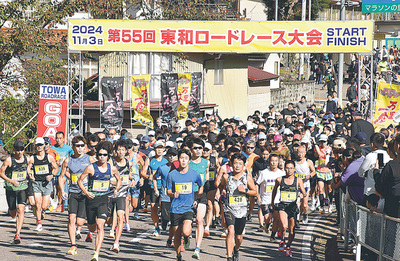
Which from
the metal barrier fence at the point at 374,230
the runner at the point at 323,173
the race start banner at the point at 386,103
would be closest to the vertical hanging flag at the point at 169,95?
the race start banner at the point at 386,103

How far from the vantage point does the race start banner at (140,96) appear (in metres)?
22.4

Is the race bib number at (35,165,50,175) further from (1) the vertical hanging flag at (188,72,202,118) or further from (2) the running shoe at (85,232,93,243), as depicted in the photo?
(1) the vertical hanging flag at (188,72,202,118)

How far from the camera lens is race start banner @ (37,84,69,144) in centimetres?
1948

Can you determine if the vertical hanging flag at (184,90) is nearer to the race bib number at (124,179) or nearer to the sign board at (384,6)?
the race bib number at (124,179)

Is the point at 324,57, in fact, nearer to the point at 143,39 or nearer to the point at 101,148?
the point at 143,39

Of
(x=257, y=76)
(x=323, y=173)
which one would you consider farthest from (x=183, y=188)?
(x=257, y=76)

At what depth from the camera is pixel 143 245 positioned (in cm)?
1282

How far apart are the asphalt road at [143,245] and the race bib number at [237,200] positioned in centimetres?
110

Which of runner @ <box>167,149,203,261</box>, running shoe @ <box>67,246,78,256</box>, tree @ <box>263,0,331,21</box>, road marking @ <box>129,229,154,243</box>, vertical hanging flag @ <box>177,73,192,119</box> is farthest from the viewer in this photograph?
tree @ <box>263,0,331,21</box>

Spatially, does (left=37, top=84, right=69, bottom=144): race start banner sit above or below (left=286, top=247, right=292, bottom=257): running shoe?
above

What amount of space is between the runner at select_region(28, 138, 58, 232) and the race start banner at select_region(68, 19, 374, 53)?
771 cm

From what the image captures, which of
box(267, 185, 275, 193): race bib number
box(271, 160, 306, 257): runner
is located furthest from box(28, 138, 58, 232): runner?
box(271, 160, 306, 257): runner

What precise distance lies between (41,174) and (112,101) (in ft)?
27.3

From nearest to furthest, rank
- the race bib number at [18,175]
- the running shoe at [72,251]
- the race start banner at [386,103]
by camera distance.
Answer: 1. the running shoe at [72,251]
2. the race bib number at [18,175]
3. the race start banner at [386,103]
